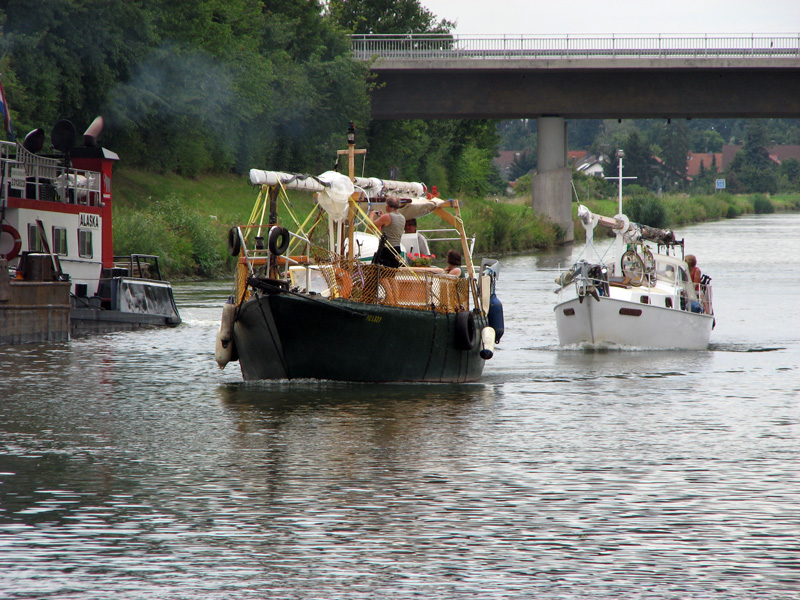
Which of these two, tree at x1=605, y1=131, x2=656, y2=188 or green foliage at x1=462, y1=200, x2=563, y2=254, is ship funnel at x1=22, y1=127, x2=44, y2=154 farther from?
tree at x1=605, y1=131, x2=656, y2=188

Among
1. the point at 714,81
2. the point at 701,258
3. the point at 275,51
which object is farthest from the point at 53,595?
the point at 275,51

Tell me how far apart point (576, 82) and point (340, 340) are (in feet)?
179

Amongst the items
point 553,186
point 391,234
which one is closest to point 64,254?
point 391,234

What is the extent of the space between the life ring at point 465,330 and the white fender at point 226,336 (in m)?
3.81

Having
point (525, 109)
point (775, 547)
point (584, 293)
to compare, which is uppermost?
point (525, 109)

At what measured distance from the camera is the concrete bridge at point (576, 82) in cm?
6725

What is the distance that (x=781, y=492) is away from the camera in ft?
44.2

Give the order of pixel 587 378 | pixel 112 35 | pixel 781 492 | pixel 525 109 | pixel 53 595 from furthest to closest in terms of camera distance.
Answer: pixel 525 109, pixel 112 35, pixel 587 378, pixel 781 492, pixel 53 595

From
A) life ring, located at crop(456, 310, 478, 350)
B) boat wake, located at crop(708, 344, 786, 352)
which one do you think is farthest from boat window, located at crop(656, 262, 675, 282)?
life ring, located at crop(456, 310, 478, 350)

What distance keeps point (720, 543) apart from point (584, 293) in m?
17.1

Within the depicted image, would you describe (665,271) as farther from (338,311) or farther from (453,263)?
(338,311)

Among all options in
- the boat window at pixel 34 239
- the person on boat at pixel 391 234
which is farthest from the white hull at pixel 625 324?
the boat window at pixel 34 239

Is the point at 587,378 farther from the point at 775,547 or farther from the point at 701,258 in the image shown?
the point at 701,258

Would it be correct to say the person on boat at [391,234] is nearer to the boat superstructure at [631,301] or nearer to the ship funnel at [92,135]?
the boat superstructure at [631,301]
